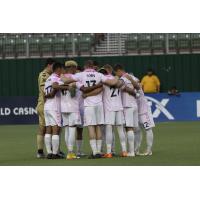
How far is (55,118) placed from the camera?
18.3 meters

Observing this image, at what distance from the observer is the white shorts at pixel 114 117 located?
59.8 ft

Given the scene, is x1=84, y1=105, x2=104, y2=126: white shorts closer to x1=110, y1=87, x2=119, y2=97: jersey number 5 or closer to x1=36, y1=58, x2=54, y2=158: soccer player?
x1=110, y1=87, x2=119, y2=97: jersey number 5

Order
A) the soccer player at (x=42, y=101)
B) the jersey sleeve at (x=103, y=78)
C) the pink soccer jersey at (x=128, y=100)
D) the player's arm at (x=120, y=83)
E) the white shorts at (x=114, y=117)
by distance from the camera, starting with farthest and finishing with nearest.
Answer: the soccer player at (x=42, y=101) < the pink soccer jersey at (x=128, y=100) < the white shorts at (x=114, y=117) < the player's arm at (x=120, y=83) < the jersey sleeve at (x=103, y=78)

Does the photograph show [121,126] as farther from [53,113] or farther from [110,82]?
[53,113]

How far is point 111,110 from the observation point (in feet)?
59.9

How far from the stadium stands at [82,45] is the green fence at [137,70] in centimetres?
40

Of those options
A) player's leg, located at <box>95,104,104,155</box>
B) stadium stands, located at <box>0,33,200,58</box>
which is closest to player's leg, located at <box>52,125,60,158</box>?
player's leg, located at <box>95,104,104,155</box>

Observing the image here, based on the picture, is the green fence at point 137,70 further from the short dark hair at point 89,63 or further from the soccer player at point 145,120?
the short dark hair at point 89,63

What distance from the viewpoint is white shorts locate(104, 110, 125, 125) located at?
718 inches

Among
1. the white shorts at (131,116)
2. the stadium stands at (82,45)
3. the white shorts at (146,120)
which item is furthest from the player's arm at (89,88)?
the stadium stands at (82,45)

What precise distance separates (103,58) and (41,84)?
16.1 m

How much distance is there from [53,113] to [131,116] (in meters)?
1.65

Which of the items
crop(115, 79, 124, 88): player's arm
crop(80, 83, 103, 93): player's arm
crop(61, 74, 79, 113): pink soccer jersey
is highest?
crop(115, 79, 124, 88): player's arm

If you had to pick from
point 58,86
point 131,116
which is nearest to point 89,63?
point 58,86
